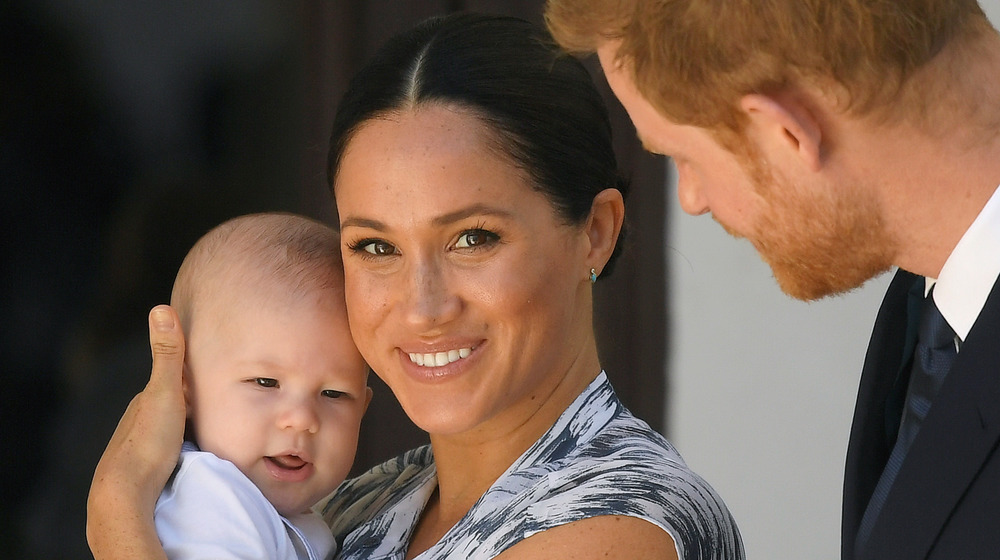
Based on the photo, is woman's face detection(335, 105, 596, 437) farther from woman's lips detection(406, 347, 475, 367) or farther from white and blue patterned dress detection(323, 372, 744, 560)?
white and blue patterned dress detection(323, 372, 744, 560)

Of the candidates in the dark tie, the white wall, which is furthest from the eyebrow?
the white wall

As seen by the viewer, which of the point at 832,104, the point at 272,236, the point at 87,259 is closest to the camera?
the point at 832,104

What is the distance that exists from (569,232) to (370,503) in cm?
66

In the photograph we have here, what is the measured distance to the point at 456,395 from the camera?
1.70 meters

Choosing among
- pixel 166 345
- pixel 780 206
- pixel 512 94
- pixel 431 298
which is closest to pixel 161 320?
pixel 166 345

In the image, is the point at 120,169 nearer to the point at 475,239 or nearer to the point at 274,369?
Answer: the point at 274,369

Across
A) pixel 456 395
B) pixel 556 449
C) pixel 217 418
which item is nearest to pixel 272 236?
pixel 217 418

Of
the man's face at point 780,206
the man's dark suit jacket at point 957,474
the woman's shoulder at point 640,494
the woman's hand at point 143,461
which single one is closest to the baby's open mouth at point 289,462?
the woman's hand at point 143,461

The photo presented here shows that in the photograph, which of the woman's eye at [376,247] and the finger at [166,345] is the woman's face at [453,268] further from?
the finger at [166,345]

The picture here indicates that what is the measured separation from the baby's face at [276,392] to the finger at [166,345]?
4 centimetres

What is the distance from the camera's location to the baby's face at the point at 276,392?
1.78m

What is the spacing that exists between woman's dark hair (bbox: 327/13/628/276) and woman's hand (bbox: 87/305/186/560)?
414mm

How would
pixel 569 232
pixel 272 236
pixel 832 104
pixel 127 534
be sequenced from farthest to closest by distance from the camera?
1. pixel 272 236
2. pixel 569 232
3. pixel 127 534
4. pixel 832 104

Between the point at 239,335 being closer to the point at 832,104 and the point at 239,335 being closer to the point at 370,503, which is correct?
the point at 370,503
